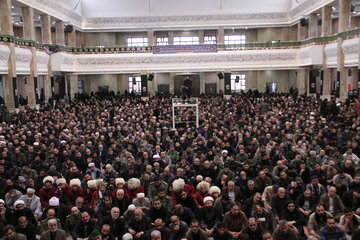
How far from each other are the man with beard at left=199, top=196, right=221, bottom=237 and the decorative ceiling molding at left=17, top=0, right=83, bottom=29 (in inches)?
685

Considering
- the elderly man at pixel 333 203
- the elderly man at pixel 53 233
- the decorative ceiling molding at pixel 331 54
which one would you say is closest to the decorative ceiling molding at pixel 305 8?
the decorative ceiling molding at pixel 331 54

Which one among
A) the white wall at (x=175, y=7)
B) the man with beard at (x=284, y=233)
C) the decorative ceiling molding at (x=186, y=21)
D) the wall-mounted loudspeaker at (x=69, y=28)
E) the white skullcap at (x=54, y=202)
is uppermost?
the white wall at (x=175, y=7)

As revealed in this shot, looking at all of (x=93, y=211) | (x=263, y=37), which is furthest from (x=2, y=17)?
(x=263, y=37)

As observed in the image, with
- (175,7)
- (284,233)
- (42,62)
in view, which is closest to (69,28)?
(42,62)

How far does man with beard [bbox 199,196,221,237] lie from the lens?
6559 mm

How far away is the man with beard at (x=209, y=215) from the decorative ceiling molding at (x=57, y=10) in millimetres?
17387

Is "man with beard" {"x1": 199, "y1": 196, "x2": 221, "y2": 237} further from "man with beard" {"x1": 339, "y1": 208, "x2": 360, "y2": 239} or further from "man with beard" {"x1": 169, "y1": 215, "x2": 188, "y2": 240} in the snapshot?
"man with beard" {"x1": 339, "y1": 208, "x2": 360, "y2": 239}

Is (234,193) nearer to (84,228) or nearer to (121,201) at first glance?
(121,201)

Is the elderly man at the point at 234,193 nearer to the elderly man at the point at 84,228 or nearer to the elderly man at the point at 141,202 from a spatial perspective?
the elderly man at the point at 141,202

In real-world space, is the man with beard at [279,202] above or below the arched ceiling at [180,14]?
below

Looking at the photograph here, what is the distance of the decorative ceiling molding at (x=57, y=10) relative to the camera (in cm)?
2147

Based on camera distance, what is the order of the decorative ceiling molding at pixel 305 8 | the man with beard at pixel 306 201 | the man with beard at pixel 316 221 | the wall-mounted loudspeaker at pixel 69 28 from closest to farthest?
the man with beard at pixel 316 221 < the man with beard at pixel 306 201 < the decorative ceiling molding at pixel 305 8 < the wall-mounted loudspeaker at pixel 69 28

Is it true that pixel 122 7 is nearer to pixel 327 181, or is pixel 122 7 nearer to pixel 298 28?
pixel 298 28

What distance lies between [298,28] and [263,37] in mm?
4407
